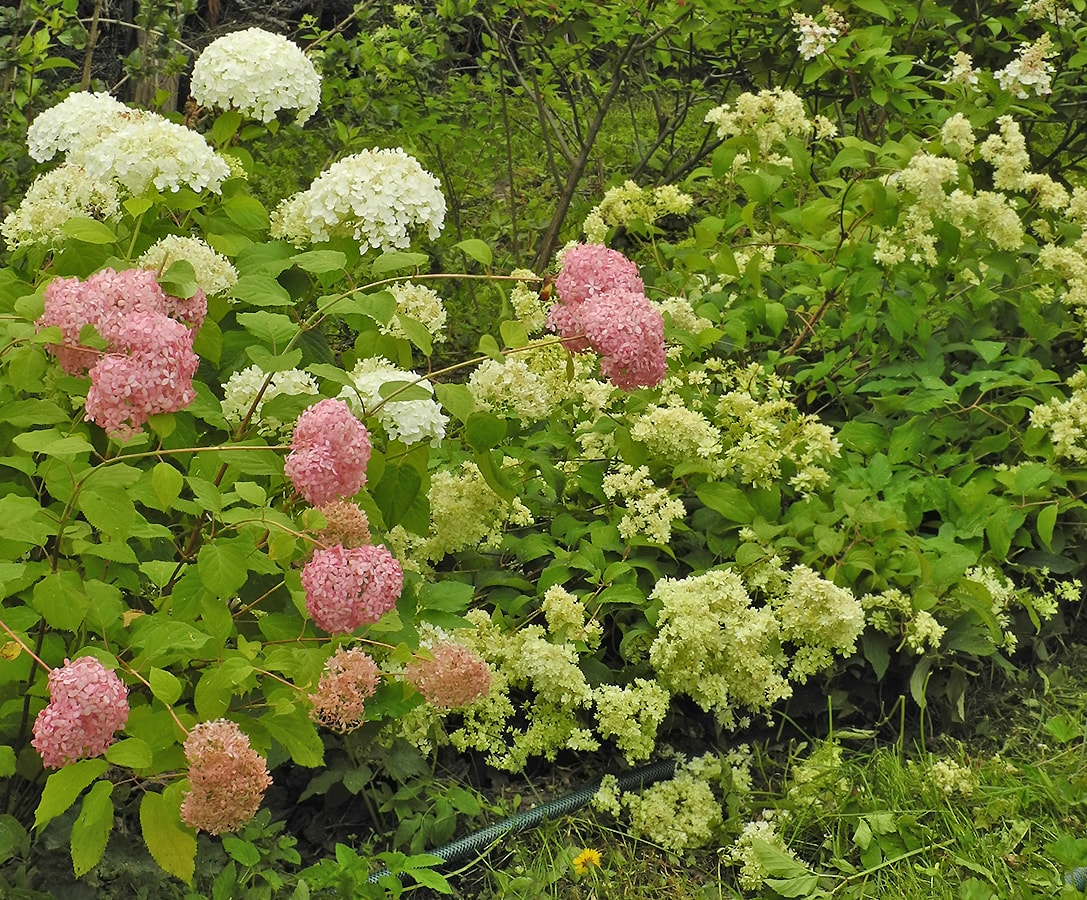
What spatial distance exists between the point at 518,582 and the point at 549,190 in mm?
3540

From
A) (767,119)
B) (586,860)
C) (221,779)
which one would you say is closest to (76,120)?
(221,779)

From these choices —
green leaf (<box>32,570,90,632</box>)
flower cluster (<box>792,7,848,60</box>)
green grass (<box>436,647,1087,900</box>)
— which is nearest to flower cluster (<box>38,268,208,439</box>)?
green leaf (<box>32,570,90,632</box>)

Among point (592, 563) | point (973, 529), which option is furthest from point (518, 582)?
point (973, 529)

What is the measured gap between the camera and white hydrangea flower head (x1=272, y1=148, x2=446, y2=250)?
6.57ft

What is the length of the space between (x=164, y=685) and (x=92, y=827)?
257 mm

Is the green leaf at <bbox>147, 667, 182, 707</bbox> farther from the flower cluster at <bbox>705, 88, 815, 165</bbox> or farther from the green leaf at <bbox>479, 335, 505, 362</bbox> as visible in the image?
the flower cluster at <bbox>705, 88, 815, 165</bbox>

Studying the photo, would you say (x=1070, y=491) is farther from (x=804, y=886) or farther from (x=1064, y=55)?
(x=1064, y=55)

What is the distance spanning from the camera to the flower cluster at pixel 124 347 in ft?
4.96

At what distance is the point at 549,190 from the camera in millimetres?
5867

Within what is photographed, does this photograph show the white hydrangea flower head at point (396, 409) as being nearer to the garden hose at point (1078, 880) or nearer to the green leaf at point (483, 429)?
the green leaf at point (483, 429)

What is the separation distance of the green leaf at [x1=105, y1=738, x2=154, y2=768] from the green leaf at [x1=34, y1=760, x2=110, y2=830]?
3 cm

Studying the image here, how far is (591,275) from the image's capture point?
202cm

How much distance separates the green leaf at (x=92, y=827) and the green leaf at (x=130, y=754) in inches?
2.3

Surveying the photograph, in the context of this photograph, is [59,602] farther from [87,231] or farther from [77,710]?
[87,231]
